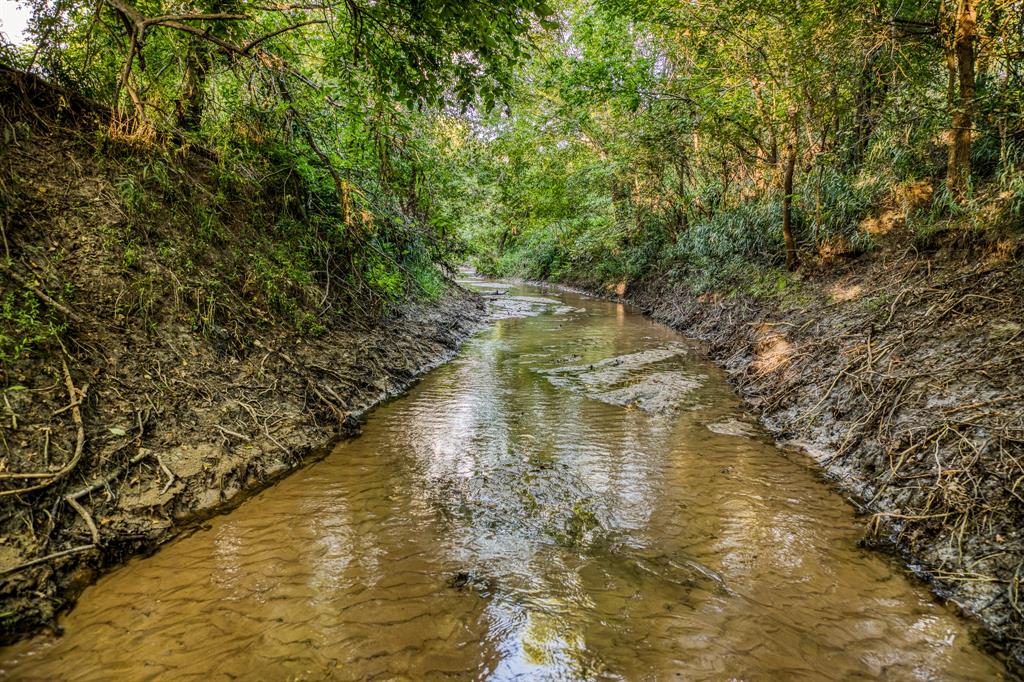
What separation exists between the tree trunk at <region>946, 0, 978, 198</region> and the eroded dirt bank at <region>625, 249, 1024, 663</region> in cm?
110

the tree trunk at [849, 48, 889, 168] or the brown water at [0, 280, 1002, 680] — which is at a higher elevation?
the tree trunk at [849, 48, 889, 168]

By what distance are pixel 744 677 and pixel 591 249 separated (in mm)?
22408

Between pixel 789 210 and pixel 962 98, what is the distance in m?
4.14

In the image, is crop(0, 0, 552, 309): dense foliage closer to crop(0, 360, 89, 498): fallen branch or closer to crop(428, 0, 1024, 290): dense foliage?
crop(428, 0, 1024, 290): dense foliage

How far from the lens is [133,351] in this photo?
4754mm

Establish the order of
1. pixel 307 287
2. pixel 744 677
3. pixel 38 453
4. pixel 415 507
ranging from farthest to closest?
pixel 307 287 → pixel 415 507 → pixel 38 453 → pixel 744 677

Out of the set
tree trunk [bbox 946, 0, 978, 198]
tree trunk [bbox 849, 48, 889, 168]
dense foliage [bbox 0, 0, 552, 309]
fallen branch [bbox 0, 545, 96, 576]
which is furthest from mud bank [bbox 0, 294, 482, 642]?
tree trunk [bbox 849, 48, 889, 168]

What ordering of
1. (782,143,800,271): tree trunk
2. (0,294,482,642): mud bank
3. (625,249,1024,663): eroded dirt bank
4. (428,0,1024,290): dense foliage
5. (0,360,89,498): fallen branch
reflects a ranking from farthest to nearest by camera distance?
(782,143,800,271): tree trunk, (428,0,1024,290): dense foliage, (625,249,1024,663): eroded dirt bank, (0,360,89,498): fallen branch, (0,294,482,642): mud bank

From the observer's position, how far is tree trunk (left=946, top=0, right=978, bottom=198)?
240 inches

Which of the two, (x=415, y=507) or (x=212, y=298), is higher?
(x=212, y=298)

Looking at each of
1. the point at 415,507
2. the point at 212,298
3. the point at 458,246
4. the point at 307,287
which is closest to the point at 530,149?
the point at 458,246

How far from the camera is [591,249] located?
24047 millimetres

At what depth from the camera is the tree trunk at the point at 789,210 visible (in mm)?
9562

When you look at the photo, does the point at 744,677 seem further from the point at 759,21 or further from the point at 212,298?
the point at 759,21
